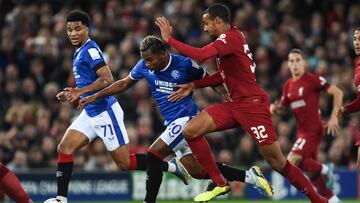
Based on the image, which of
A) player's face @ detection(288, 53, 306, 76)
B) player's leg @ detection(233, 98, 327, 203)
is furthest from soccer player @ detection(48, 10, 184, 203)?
player's face @ detection(288, 53, 306, 76)

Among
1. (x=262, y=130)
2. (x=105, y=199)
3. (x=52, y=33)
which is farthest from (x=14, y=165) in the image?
(x=262, y=130)

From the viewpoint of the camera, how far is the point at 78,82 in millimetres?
12617

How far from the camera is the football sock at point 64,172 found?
1232cm

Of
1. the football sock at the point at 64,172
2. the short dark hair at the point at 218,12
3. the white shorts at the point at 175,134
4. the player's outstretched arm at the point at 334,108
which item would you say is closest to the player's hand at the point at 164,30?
the short dark hair at the point at 218,12

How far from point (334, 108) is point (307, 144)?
135cm

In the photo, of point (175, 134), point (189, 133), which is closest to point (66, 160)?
point (175, 134)

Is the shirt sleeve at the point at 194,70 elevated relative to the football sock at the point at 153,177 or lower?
elevated

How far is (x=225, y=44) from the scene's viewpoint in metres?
11.9

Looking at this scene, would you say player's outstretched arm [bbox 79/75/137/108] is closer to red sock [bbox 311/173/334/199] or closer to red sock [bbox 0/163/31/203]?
red sock [bbox 0/163/31/203]

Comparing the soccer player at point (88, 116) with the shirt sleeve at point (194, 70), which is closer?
the soccer player at point (88, 116)

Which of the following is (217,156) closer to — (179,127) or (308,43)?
(308,43)

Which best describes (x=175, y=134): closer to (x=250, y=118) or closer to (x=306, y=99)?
(x=250, y=118)

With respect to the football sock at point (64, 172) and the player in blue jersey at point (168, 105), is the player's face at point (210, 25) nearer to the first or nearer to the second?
the player in blue jersey at point (168, 105)

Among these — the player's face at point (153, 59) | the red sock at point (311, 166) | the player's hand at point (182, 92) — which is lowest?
the red sock at point (311, 166)
